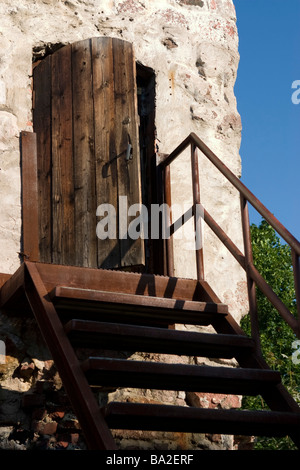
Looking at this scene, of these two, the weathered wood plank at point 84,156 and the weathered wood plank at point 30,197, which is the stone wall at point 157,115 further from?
the weathered wood plank at point 84,156

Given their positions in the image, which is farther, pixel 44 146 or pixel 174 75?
pixel 174 75

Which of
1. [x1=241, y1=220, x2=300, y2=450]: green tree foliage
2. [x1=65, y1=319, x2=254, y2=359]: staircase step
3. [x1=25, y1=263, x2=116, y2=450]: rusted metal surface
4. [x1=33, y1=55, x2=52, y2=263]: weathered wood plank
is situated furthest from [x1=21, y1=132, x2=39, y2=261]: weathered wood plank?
[x1=241, y1=220, x2=300, y2=450]: green tree foliage

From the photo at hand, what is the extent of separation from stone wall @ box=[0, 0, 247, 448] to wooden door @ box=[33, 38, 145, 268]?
8.2 inches

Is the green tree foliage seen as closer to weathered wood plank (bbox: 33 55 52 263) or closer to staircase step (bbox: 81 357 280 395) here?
weathered wood plank (bbox: 33 55 52 263)

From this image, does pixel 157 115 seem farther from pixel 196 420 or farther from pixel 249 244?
pixel 196 420

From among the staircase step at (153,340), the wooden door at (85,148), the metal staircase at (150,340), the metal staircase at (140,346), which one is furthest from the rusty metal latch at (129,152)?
the staircase step at (153,340)

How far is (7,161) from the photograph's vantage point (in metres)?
5.16

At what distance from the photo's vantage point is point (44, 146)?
5.48 m

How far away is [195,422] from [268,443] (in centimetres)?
313

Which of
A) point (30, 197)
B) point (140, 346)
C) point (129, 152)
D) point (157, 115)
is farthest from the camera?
point (157, 115)

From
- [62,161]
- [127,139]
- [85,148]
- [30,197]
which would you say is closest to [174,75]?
[127,139]

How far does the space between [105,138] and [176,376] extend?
213 centimetres

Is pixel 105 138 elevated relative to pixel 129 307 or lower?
elevated
